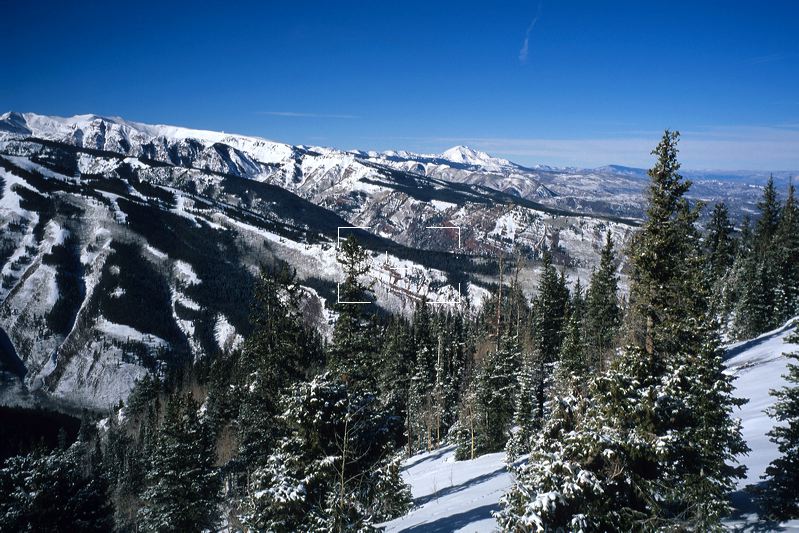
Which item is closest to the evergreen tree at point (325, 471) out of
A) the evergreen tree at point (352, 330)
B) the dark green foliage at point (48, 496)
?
the evergreen tree at point (352, 330)

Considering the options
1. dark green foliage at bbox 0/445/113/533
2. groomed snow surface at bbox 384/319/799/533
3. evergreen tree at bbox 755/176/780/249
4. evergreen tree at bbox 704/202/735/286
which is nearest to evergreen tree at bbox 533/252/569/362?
groomed snow surface at bbox 384/319/799/533

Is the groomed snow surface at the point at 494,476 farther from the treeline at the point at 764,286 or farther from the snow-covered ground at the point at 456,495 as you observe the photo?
the treeline at the point at 764,286

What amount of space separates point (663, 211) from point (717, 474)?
29.5 ft

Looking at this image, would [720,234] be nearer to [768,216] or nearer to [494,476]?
[768,216]

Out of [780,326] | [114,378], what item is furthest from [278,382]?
[114,378]

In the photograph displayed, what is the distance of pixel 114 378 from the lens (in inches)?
6339

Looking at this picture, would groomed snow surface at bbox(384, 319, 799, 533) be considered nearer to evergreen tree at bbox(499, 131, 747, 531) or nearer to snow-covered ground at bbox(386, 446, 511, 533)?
snow-covered ground at bbox(386, 446, 511, 533)

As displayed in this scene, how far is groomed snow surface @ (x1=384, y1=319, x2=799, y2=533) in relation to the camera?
52.9 ft

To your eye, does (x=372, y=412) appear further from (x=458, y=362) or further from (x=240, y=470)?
(x=458, y=362)

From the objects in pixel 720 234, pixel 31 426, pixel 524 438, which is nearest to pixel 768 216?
pixel 720 234

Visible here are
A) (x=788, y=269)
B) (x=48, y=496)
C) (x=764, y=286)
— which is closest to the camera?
(x=48, y=496)

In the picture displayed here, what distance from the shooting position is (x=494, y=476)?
27.4m

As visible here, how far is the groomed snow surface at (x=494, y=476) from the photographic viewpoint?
16.1 m

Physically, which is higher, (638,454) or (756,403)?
(638,454)
